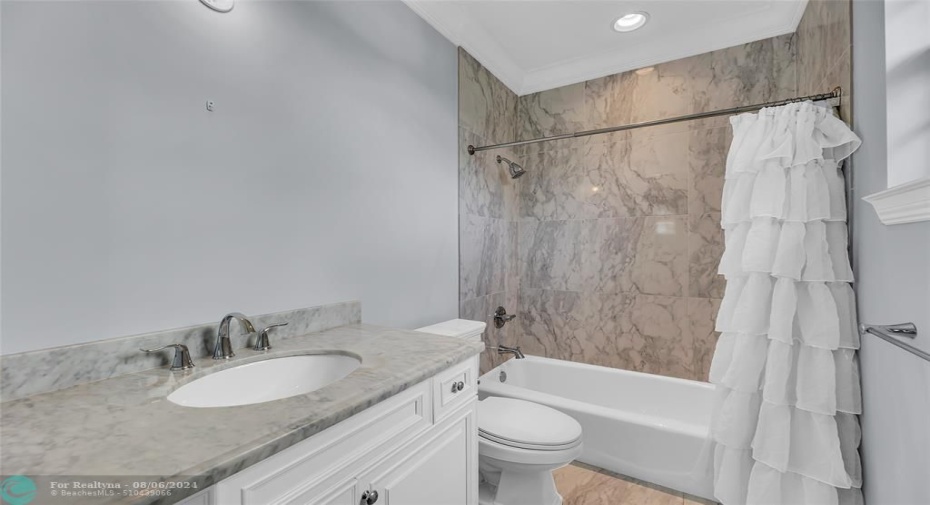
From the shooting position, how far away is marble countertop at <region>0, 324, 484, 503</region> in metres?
0.55

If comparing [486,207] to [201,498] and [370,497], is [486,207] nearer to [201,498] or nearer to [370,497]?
[370,497]

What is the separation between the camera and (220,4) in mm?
1160

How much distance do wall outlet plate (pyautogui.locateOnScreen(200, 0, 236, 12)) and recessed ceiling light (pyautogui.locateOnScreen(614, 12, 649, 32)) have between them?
195cm

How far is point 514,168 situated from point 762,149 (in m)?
1.39

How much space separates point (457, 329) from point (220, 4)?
1534 mm

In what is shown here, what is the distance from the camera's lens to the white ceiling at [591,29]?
2059mm

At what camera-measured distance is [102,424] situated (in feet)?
2.22

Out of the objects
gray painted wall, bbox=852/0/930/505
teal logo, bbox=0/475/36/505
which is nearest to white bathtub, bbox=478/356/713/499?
gray painted wall, bbox=852/0/930/505

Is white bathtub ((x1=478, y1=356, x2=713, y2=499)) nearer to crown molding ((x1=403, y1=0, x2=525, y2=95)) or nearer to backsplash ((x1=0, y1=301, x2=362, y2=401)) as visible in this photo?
backsplash ((x1=0, y1=301, x2=362, y2=401))

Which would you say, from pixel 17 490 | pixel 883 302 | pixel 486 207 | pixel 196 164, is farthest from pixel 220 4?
pixel 883 302

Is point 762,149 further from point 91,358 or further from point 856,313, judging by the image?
point 91,358

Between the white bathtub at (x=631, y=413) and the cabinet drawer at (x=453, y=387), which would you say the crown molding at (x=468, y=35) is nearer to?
the cabinet drawer at (x=453, y=387)

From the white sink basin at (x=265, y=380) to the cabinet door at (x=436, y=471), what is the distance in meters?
0.30

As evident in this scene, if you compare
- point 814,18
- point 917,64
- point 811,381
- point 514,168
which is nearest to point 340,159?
point 514,168
